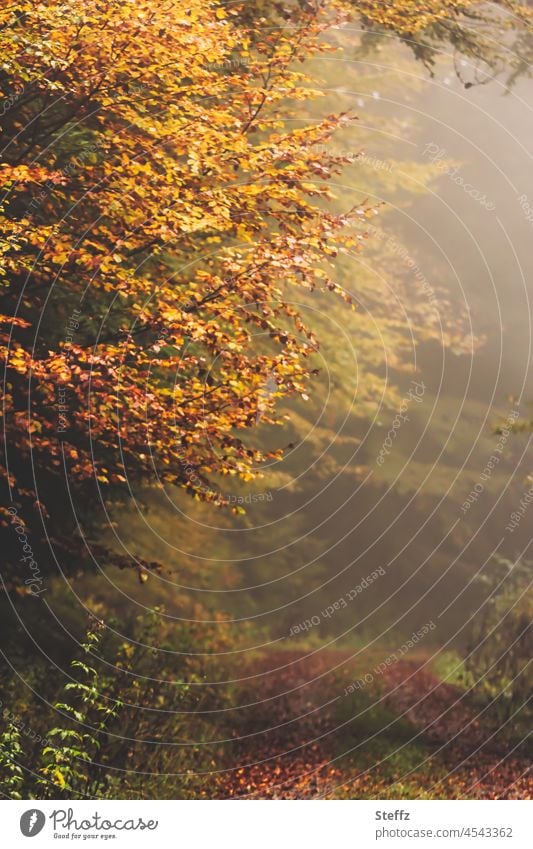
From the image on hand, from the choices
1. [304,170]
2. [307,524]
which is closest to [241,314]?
[304,170]

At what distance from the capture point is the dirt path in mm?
6891

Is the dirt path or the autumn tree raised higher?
the autumn tree

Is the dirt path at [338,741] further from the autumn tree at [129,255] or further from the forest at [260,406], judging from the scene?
the autumn tree at [129,255]

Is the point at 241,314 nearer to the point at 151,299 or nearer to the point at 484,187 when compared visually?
the point at 151,299

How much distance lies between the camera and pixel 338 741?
23.6ft

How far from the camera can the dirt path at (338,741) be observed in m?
6.89

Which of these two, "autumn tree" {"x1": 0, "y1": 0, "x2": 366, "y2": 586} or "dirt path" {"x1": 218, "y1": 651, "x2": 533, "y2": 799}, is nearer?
"autumn tree" {"x1": 0, "y1": 0, "x2": 366, "y2": 586}

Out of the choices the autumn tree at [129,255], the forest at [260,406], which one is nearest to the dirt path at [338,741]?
the forest at [260,406]

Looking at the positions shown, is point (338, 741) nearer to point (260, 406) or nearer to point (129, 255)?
point (260, 406)

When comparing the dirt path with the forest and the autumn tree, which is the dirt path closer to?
the forest

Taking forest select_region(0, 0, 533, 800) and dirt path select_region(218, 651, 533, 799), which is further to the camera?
dirt path select_region(218, 651, 533, 799)

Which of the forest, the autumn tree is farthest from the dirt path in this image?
the autumn tree

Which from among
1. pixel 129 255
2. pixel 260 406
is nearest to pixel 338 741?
pixel 260 406
